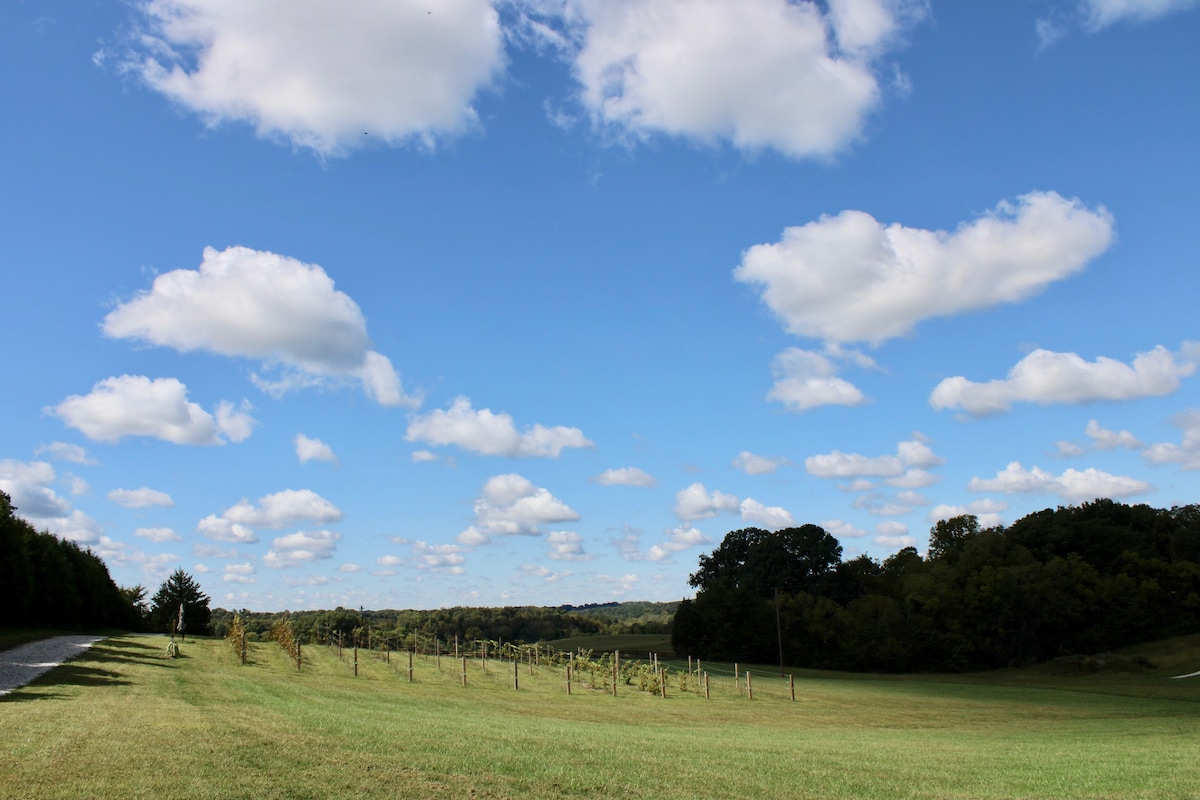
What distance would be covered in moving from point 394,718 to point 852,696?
30.8 metres

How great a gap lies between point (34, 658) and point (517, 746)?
84.5 ft

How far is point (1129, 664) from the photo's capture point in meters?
65.6

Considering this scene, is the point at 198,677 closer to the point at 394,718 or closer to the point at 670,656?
the point at 394,718

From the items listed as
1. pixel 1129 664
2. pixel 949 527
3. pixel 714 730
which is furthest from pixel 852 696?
pixel 949 527

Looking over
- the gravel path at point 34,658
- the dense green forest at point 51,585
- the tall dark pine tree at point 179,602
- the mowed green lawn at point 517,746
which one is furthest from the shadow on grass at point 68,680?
the tall dark pine tree at point 179,602

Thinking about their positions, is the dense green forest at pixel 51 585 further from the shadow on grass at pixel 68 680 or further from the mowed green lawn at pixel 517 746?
the shadow on grass at pixel 68 680

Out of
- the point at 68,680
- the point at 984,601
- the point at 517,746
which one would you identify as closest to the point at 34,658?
the point at 68,680

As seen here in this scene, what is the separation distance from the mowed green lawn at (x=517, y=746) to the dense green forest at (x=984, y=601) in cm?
4622

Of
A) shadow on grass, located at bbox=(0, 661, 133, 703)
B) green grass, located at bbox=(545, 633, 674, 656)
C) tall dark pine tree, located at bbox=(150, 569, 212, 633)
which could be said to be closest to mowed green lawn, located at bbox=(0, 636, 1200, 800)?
shadow on grass, located at bbox=(0, 661, 133, 703)

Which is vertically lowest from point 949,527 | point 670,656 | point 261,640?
point 670,656

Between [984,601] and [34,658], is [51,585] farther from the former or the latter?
[984,601]

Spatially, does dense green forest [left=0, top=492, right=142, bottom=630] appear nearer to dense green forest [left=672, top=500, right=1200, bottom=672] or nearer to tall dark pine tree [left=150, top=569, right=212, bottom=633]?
tall dark pine tree [left=150, top=569, right=212, bottom=633]

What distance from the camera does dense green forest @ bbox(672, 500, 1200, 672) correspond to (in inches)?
3059

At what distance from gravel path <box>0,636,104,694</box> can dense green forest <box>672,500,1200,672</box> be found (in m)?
52.0
